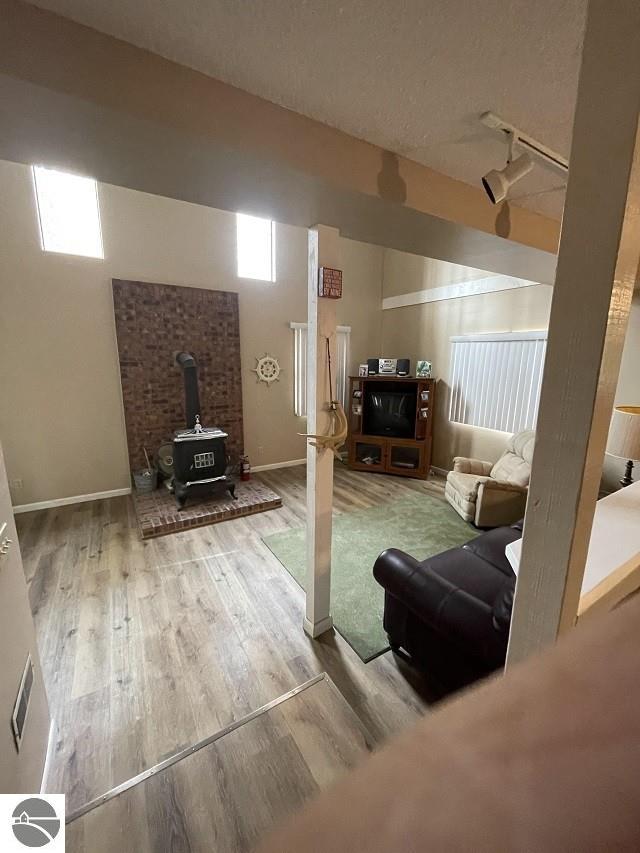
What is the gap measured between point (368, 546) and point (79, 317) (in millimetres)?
3611

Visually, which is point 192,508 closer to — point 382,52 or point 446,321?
point 382,52

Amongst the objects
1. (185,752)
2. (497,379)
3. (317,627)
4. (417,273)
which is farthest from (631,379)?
(185,752)

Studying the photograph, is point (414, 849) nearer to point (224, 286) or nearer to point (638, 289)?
point (638, 289)

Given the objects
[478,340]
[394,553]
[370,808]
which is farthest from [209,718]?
[478,340]

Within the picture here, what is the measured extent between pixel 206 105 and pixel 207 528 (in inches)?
120

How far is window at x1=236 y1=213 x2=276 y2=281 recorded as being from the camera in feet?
13.8

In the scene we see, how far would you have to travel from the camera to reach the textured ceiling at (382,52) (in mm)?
723

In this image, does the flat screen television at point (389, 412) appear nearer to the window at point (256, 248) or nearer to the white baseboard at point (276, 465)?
the white baseboard at point (276, 465)

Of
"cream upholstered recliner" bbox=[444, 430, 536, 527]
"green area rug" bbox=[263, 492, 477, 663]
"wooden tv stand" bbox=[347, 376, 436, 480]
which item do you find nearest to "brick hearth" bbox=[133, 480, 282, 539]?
"green area rug" bbox=[263, 492, 477, 663]

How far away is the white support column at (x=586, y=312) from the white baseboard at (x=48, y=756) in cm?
179

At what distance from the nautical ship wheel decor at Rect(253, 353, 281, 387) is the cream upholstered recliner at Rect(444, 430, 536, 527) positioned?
2.57m

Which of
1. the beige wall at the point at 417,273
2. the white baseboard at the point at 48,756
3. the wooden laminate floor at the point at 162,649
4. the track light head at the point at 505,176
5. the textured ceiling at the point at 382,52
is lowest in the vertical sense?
the wooden laminate floor at the point at 162,649

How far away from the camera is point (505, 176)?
3.70ft

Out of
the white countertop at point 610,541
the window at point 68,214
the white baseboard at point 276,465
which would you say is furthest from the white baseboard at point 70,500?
the white countertop at point 610,541
